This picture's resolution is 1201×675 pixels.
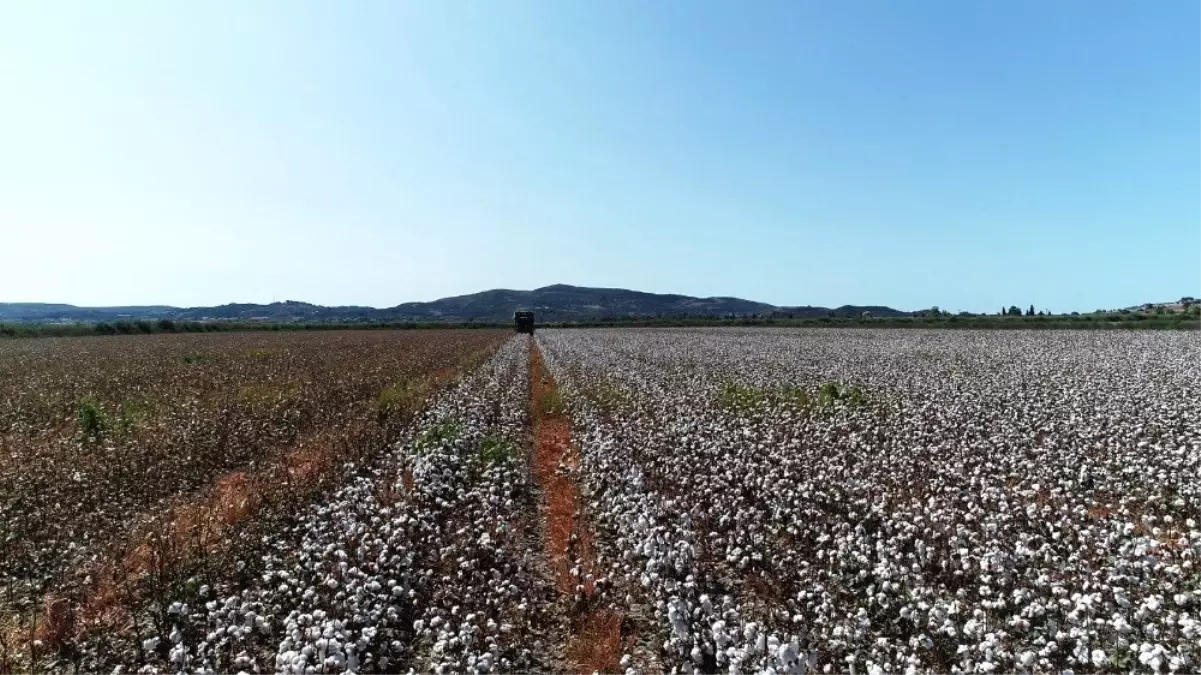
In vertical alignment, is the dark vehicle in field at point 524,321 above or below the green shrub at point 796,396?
above

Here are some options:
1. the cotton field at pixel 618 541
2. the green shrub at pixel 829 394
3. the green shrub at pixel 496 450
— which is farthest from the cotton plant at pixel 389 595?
the green shrub at pixel 829 394

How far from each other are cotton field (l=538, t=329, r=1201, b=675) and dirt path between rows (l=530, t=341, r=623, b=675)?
269mm

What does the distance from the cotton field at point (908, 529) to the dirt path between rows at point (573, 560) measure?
0.88 ft

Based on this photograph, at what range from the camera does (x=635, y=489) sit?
28.0 feet

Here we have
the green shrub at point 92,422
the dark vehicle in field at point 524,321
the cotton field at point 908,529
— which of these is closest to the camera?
the cotton field at point 908,529

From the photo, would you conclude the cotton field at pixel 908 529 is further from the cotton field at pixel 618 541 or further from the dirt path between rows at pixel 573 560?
the dirt path between rows at pixel 573 560

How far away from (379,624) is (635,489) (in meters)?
3.94

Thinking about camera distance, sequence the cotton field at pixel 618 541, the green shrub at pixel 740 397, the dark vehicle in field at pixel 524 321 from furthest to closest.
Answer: the dark vehicle in field at pixel 524 321 → the green shrub at pixel 740 397 → the cotton field at pixel 618 541

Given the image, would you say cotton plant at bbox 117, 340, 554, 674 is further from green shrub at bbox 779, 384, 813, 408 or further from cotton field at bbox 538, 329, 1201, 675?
green shrub at bbox 779, 384, 813, 408

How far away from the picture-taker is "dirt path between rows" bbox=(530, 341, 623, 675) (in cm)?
529

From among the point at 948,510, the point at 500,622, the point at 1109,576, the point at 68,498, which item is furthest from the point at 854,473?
the point at 68,498

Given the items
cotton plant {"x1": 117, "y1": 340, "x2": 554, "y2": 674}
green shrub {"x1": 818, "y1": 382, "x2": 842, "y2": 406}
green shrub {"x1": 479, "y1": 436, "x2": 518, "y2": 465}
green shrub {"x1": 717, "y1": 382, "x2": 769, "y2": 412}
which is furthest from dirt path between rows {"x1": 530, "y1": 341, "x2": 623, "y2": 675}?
green shrub {"x1": 818, "y1": 382, "x2": 842, "y2": 406}

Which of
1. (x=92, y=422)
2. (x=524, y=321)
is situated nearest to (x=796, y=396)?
(x=92, y=422)

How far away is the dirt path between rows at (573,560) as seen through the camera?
5.29 metres
